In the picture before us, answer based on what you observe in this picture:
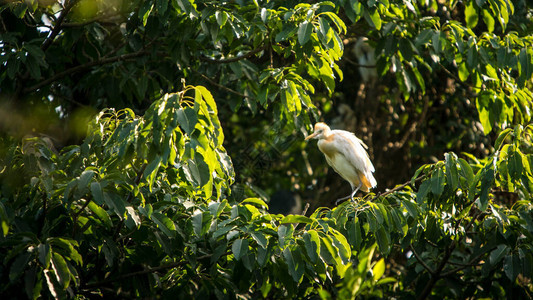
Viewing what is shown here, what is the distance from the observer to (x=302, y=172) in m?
6.67

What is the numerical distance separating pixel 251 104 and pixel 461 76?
1.50 meters

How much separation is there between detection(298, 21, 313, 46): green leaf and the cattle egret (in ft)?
4.09

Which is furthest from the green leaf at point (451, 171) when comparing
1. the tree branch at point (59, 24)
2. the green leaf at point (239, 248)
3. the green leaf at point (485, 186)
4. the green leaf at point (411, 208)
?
the tree branch at point (59, 24)

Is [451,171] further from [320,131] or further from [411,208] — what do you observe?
[320,131]

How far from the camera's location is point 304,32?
354 centimetres

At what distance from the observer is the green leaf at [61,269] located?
2768mm

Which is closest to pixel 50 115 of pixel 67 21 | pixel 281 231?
pixel 67 21

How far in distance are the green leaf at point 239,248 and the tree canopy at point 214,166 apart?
0.05m

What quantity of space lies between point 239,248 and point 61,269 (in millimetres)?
759

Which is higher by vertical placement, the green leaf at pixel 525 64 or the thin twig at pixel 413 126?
the green leaf at pixel 525 64

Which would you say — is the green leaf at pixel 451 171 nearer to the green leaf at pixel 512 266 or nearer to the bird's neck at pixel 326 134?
the green leaf at pixel 512 266

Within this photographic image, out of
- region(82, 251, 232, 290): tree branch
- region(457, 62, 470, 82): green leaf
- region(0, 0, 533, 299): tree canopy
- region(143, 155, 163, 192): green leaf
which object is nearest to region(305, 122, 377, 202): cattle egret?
region(0, 0, 533, 299): tree canopy

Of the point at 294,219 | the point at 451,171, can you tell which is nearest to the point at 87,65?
the point at 294,219

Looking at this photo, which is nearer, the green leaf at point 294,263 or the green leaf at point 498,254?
the green leaf at point 294,263
